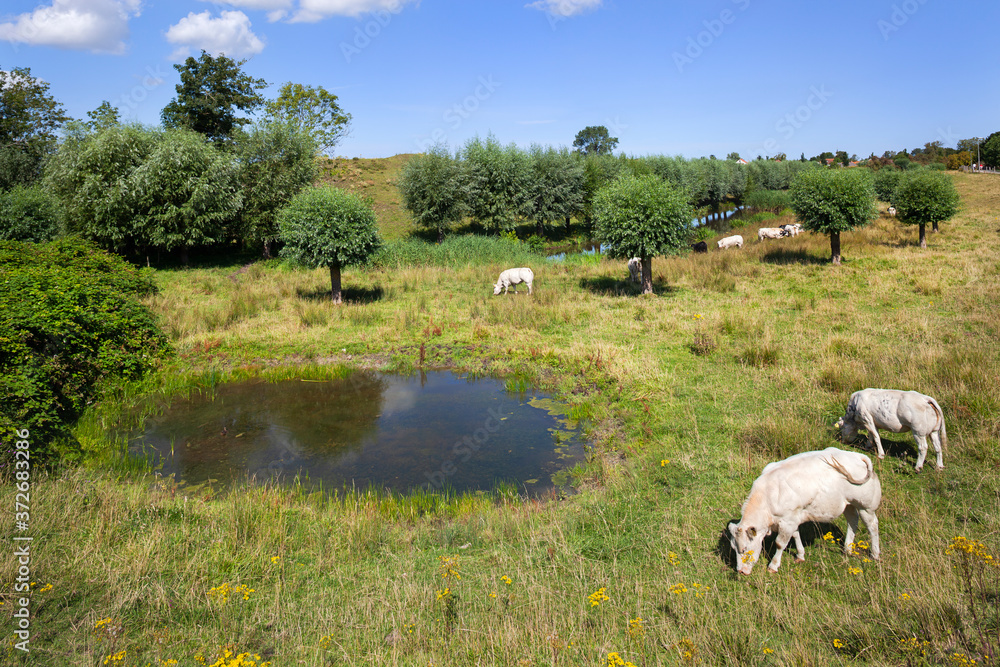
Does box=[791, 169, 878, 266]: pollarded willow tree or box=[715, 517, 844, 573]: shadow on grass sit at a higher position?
box=[791, 169, 878, 266]: pollarded willow tree

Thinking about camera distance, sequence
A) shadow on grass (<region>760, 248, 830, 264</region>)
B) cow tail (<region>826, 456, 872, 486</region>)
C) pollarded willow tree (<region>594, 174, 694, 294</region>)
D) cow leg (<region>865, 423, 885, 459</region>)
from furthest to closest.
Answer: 1. shadow on grass (<region>760, 248, 830, 264</region>)
2. pollarded willow tree (<region>594, 174, 694, 294</region>)
3. cow leg (<region>865, 423, 885, 459</region>)
4. cow tail (<region>826, 456, 872, 486</region>)

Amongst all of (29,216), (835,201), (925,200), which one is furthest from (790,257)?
(29,216)

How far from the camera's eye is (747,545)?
5.29m

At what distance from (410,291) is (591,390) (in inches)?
488

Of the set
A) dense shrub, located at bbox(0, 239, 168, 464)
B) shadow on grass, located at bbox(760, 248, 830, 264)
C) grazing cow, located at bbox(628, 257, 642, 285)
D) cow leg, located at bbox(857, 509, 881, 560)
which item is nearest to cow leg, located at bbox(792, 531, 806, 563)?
cow leg, located at bbox(857, 509, 881, 560)

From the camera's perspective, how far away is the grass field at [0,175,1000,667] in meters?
4.40

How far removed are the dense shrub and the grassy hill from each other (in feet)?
78.2

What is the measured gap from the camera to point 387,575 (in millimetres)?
5656

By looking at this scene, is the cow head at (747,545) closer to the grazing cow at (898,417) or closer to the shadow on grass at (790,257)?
the grazing cow at (898,417)

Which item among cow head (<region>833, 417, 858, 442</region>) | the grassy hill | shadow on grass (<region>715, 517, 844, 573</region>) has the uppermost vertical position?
the grassy hill

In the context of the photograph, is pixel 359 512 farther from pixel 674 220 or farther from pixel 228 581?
pixel 674 220

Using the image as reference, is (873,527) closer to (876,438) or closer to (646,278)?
(876,438)

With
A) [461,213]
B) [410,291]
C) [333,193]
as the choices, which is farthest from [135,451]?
[461,213]

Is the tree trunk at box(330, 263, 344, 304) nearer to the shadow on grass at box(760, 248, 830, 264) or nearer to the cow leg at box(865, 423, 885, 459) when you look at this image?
the cow leg at box(865, 423, 885, 459)
